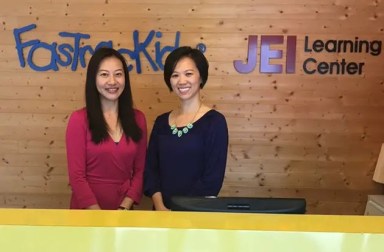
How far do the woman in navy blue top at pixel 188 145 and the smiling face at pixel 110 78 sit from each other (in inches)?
10.1

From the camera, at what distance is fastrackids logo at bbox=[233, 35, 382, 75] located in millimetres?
3840

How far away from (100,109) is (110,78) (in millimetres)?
180

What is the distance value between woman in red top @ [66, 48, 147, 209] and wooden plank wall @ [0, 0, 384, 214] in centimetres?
141

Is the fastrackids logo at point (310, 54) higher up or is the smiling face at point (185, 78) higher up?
the fastrackids logo at point (310, 54)

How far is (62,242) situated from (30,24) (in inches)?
118

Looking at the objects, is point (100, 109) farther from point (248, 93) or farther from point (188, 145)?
point (248, 93)

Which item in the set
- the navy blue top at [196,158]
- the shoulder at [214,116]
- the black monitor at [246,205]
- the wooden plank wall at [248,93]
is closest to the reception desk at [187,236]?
the black monitor at [246,205]

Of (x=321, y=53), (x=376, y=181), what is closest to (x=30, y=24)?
(x=321, y=53)

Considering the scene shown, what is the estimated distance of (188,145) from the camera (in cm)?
236

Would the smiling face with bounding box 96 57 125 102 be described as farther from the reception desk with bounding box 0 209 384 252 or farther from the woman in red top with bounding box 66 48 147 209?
the reception desk with bounding box 0 209 384 252

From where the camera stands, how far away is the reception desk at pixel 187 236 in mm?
1329

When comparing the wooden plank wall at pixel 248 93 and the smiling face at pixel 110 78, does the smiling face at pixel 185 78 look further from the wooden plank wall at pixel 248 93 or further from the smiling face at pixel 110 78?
the wooden plank wall at pixel 248 93

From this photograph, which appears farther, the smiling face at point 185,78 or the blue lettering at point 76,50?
the blue lettering at point 76,50

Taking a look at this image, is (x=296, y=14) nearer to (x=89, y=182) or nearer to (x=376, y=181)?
(x=376, y=181)
